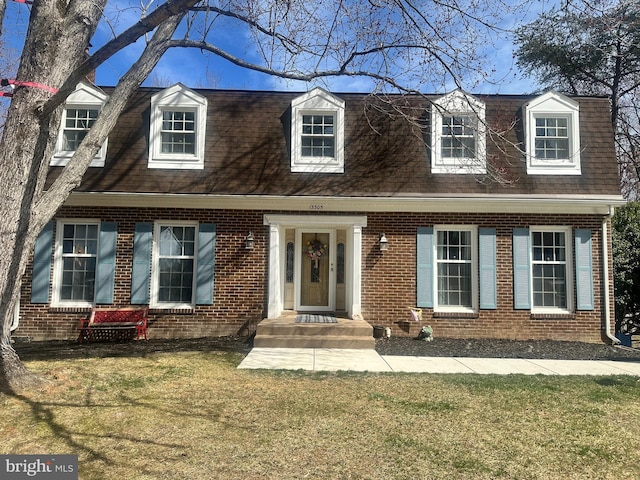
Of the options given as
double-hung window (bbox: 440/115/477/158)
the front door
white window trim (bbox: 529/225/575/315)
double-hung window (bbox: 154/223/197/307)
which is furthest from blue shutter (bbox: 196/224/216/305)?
white window trim (bbox: 529/225/575/315)

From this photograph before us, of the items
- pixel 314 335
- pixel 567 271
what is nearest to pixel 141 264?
pixel 314 335

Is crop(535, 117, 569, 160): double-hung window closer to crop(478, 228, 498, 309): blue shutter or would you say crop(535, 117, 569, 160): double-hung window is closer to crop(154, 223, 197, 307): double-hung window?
crop(478, 228, 498, 309): blue shutter

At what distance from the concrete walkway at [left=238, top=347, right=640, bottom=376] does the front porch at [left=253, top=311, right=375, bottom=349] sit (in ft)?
0.95

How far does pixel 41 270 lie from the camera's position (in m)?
9.60

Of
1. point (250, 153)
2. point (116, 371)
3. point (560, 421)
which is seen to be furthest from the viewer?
point (250, 153)

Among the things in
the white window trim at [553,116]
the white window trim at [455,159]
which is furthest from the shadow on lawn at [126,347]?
the white window trim at [553,116]

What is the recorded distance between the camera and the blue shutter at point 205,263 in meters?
9.78

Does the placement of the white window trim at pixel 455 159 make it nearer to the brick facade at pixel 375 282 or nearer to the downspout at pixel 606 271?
the brick facade at pixel 375 282

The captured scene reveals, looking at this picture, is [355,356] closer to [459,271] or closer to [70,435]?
[459,271]

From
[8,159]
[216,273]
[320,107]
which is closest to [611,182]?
[320,107]

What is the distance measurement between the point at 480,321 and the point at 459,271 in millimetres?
1234

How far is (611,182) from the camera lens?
994cm

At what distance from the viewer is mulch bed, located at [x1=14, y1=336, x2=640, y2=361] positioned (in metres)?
8.16

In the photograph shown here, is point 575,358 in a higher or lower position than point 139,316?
lower
